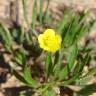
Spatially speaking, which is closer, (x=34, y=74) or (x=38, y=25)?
(x=34, y=74)

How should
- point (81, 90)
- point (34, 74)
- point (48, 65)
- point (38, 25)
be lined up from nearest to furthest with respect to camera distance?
point (48, 65) < point (81, 90) < point (34, 74) < point (38, 25)

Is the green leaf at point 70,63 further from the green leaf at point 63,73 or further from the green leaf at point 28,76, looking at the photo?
the green leaf at point 28,76

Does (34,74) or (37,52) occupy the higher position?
(37,52)

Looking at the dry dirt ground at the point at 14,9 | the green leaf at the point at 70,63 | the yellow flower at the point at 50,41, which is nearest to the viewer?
the yellow flower at the point at 50,41

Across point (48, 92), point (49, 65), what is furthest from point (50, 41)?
point (48, 92)

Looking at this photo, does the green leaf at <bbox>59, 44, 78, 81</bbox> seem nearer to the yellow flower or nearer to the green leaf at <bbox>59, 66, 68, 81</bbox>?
the green leaf at <bbox>59, 66, 68, 81</bbox>

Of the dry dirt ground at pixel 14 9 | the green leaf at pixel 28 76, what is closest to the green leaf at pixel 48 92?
the green leaf at pixel 28 76

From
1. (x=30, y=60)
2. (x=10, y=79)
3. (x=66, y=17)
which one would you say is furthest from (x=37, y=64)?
(x=66, y=17)

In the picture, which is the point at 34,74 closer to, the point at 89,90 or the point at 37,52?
the point at 37,52
